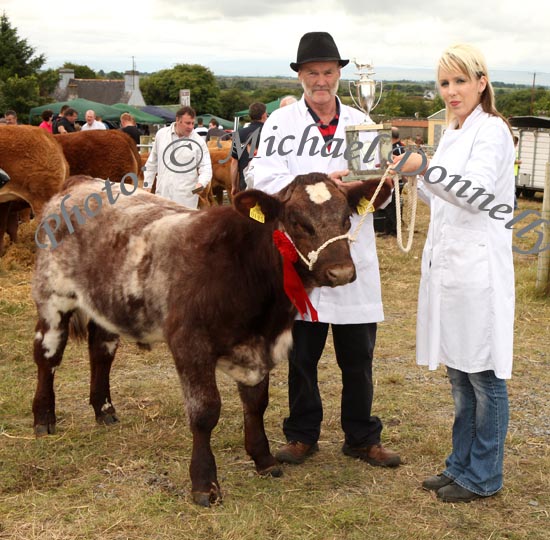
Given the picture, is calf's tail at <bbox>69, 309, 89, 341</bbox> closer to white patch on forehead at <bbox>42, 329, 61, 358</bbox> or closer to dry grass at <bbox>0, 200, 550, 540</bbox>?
white patch on forehead at <bbox>42, 329, 61, 358</bbox>

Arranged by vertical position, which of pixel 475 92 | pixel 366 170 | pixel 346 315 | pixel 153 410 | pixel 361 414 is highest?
pixel 475 92

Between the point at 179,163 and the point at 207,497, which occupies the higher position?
the point at 179,163

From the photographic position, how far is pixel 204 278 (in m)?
3.81

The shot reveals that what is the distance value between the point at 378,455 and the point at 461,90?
2.13m

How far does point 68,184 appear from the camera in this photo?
5109 millimetres

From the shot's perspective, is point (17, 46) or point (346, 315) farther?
point (17, 46)

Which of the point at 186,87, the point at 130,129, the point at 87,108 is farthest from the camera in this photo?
the point at 186,87

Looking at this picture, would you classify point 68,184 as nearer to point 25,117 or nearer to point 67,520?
point 67,520

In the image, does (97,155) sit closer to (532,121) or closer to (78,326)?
(78,326)

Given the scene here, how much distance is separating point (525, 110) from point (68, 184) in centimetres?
6511

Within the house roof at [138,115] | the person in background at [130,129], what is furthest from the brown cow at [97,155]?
the house roof at [138,115]

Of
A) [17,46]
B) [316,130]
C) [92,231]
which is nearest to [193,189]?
[92,231]

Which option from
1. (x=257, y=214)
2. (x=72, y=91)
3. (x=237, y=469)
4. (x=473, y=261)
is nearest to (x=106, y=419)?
(x=237, y=469)

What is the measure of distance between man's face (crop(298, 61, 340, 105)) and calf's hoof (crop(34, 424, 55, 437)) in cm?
272
